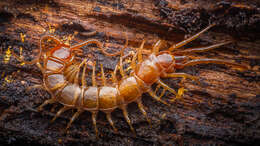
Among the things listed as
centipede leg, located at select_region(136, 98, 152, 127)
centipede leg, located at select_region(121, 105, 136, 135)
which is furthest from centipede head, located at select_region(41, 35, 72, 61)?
centipede leg, located at select_region(136, 98, 152, 127)

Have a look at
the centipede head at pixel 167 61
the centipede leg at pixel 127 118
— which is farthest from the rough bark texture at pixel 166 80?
the centipede head at pixel 167 61

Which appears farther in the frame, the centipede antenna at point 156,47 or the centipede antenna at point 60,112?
the centipede antenna at point 156,47

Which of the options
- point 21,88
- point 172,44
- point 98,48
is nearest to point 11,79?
point 21,88

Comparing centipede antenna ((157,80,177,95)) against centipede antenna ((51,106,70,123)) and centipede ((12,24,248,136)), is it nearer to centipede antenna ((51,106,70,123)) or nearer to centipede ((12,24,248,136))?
centipede ((12,24,248,136))

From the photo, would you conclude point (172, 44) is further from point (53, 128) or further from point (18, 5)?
point (18, 5)

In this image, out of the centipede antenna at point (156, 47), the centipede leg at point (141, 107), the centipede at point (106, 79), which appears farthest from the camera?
Answer: the centipede antenna at point (156, 47)

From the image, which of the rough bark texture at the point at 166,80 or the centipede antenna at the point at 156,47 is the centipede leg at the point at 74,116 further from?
the centipede antenna at the point at 156,47

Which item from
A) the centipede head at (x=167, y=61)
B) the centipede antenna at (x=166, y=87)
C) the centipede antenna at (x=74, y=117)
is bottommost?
the centipede antenna at (x=74, y=117)
